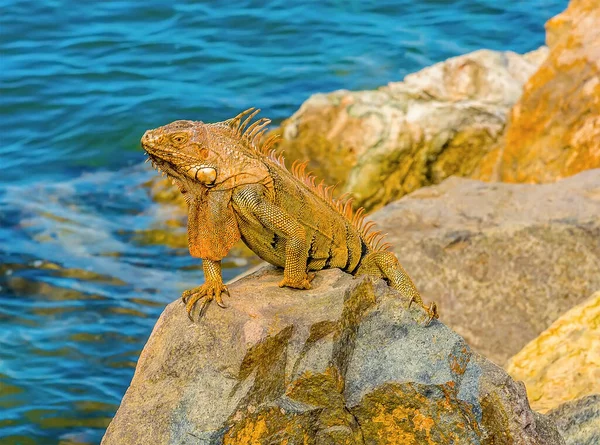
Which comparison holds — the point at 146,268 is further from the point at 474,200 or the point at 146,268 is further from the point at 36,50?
the point at 36,50

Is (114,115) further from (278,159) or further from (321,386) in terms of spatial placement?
(321,386)

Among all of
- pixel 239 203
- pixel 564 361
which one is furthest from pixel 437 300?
pixel 239 203

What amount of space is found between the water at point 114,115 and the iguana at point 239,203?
4898mm

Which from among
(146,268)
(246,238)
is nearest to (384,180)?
(146,268)

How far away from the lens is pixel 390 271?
6.52 m

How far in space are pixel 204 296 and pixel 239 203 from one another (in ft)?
1.95

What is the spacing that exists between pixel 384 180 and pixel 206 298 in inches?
335

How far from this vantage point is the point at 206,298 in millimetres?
5715

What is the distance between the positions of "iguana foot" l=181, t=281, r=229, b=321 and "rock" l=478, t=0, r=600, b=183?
7207 mm

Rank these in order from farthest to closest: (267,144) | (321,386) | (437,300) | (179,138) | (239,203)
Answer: (437,300) < (267,144) < (239,203) < (179,138) < (321,386)

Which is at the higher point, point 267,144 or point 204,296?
point 267,144

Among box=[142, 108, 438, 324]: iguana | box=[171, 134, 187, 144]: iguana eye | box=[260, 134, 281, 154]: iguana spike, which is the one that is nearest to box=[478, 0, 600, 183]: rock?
box=[142, 108, 438, 324]: iguana

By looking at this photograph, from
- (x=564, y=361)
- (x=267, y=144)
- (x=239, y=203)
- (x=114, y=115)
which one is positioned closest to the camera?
(x=239, y=203)

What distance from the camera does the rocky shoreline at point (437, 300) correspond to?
535 centimetres
